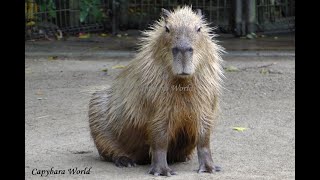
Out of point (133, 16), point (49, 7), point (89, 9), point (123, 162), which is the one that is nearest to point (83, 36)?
point (89, 9)

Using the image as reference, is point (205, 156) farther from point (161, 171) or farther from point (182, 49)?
point (182, 49)

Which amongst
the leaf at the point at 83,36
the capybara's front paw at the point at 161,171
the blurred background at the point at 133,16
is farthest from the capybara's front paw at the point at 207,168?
the leaf at the point at 83,36

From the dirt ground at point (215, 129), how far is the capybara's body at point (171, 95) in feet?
0.65

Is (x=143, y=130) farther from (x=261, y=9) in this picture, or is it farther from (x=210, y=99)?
(x=261, y=9)

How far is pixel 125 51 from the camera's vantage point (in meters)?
11.5

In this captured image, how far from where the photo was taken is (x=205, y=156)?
5711 mm

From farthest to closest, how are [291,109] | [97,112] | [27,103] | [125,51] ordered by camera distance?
[125,51] → [27,103] → [291,109] → [97,112]

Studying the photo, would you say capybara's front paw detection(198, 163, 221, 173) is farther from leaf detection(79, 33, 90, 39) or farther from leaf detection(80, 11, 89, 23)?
leaf detection(79, 33, 90, 39)

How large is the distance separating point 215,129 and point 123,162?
4.68ft

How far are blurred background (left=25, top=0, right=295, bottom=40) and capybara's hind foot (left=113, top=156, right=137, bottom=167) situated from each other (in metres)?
6.97

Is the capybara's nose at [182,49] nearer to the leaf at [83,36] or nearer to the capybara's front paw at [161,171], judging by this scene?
the capybara's front paw at [161,171]

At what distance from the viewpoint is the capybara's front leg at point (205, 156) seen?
569 cm
